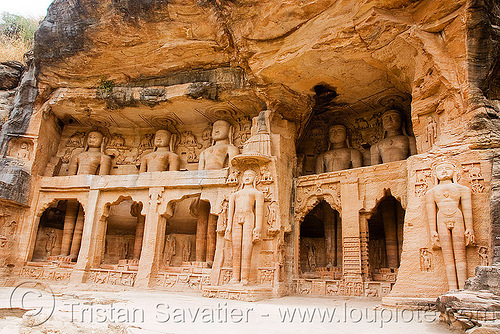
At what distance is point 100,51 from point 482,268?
11832 millimetres

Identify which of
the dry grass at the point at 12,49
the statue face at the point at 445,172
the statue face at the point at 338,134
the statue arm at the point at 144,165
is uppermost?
the dry grass at the point at 12,49

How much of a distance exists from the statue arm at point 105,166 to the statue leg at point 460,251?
1196 cm

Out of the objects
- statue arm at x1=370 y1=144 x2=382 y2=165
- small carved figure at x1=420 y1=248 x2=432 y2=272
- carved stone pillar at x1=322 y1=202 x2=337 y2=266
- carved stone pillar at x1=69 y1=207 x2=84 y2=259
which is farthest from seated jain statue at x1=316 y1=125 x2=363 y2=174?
carved stone pillar at x1=69 y1=207 x2=84 y2=259

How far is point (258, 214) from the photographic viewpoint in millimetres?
10633

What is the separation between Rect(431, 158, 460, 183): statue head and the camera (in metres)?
7.94

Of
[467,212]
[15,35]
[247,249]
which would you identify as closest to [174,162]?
[247,249]

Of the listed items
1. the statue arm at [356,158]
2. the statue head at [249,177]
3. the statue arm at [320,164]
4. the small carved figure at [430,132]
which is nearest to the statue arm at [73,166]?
the statue head at [249,177]

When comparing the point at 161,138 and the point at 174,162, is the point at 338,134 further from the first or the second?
the point at 161,138

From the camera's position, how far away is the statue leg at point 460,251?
7.20m

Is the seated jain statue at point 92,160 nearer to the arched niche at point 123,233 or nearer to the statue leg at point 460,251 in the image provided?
the arched niche at point 123,233

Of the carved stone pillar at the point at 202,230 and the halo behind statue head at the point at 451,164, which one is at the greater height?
the halo behind statue head at the point at 451,164

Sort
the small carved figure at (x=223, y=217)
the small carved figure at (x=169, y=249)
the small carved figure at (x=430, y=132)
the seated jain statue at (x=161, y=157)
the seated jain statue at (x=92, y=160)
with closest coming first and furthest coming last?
the small carved figure at (x=430, y=132) → the small carved figure at (x=223, y=217) → the small carved figure at (x=169, y=249) → the seated jain statue at (x=161, y=157) → the seated jain statue at (x=92, y=160)

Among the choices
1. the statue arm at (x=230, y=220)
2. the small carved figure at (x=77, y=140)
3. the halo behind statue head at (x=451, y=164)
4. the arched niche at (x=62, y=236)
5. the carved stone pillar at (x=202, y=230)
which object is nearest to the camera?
the halo behind statue head at (x=451, y=164)

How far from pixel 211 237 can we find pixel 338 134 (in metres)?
5.41
